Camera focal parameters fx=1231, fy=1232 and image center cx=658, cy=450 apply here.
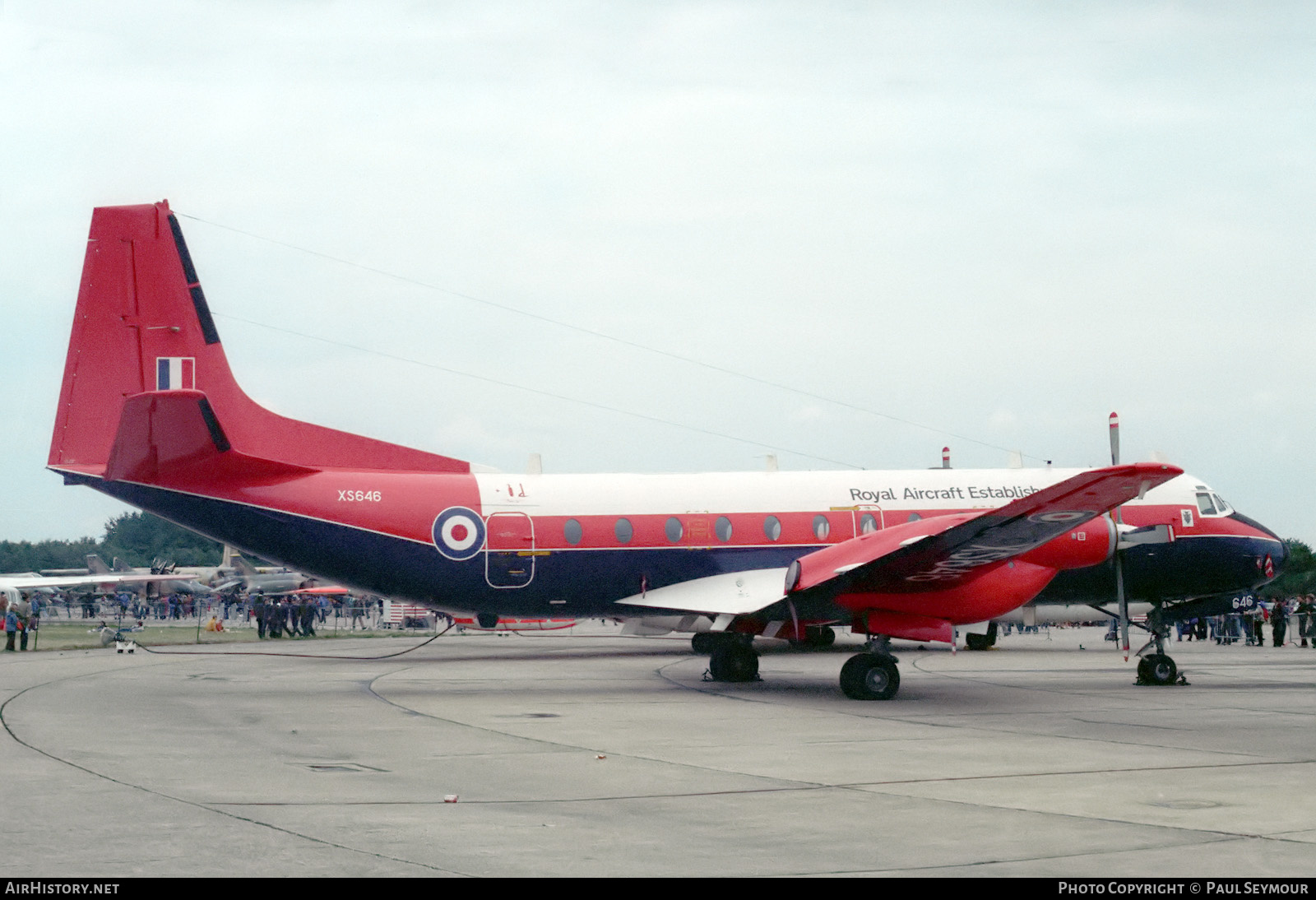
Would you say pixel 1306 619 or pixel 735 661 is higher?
pixel 735 661

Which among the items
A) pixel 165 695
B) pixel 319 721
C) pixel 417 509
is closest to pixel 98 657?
pixel 165 695

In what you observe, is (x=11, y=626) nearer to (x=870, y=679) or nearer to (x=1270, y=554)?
(x=870, y=679)

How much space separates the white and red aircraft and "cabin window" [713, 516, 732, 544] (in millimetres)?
30

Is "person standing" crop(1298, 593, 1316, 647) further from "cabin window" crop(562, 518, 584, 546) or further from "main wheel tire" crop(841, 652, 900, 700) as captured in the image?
"cabin window" crop(562, 518, 584, 546)

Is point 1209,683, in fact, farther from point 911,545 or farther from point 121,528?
point 121,528

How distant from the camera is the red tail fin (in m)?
17.9

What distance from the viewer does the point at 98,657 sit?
27.4 m

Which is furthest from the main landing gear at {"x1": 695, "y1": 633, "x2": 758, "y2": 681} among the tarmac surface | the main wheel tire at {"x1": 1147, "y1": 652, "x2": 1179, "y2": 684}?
the main wheel tire at {"x1": 1147, "y1": 652, "x2": 1179, "y2": 684}

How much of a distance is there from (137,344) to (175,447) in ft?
6.61

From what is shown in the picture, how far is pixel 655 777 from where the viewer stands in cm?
1019

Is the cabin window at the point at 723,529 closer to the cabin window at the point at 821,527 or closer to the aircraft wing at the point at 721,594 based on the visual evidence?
the aircraft wing at the point at 721,594

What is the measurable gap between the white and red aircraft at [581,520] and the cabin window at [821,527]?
1.0 inches

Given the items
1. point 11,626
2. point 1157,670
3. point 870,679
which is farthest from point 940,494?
point 11,626
